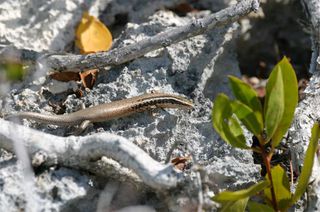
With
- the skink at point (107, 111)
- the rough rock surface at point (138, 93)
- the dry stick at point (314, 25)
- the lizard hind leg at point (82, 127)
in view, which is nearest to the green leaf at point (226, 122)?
the rough rock surface at point (138, 93)

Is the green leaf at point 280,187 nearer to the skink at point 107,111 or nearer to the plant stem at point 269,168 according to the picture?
the plant stem at point 269,168

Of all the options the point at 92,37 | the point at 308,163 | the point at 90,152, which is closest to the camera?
the point at 308,163

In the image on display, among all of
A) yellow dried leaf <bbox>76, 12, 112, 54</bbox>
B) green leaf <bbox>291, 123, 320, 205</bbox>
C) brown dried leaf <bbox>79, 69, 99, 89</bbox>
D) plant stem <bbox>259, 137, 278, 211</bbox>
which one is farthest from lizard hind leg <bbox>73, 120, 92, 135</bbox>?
green leaf <bbox>291, 123, 320, 205</bbox>

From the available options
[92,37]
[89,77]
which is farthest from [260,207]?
[92,37]

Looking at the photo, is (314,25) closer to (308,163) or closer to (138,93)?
(138,93)

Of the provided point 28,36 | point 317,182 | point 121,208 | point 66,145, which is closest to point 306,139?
point 317,182
